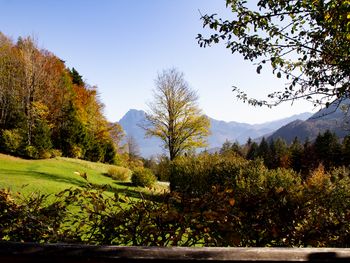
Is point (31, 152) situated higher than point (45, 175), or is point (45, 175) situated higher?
point (31, 152)

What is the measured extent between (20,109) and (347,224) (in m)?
37.7

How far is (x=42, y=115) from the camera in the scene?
36.2m

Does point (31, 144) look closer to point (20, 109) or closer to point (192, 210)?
point (20, 109)

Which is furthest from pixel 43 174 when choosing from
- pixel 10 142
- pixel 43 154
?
pixel 10 142

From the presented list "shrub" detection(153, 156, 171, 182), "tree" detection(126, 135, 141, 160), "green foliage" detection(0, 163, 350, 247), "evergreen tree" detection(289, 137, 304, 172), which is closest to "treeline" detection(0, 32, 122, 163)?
"shrub" detection(153, 156, 171, 182)

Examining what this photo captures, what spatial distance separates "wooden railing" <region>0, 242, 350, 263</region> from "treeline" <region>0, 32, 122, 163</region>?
32.0 meters

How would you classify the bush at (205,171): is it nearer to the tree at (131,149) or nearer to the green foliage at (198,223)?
the green foliage at (198,223)

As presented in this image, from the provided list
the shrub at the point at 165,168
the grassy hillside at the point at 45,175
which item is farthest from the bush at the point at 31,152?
the shrub at the point at 165,168

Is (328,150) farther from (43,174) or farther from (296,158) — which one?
(43,174)

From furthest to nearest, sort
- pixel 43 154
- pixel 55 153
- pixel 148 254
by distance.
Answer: pixel 55 153 < pixel 43 154 < pixel 148 254

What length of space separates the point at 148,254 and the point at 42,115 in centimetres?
3720

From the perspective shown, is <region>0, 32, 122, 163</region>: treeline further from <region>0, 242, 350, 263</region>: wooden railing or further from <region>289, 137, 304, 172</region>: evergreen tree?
<region>0, 242, 350, 263</region>: wooden railing

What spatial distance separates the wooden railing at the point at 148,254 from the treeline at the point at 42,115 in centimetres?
3199

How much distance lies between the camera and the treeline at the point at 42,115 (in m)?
33.0
